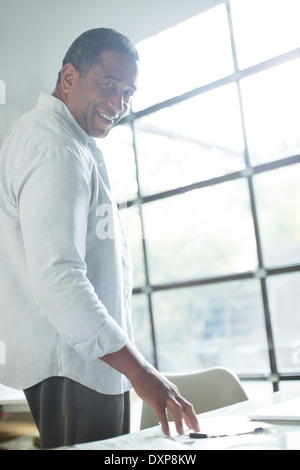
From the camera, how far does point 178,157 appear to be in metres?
3.07

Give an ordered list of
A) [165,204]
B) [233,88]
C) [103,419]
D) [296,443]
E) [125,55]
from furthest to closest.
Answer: [165,204]
[233,88]
[125,55]
[103,419]
[296,443]

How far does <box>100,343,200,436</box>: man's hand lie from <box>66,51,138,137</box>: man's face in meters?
0.58

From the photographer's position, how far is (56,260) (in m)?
0.95

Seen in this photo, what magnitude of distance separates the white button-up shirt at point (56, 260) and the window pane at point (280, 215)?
5.06ft

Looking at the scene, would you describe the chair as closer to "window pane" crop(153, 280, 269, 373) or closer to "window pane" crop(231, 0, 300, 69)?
"window pane" crop(153, 280, 269, 373)

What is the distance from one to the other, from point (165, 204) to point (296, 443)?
7.43ft

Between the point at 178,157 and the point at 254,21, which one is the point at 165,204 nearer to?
the point at 178,157

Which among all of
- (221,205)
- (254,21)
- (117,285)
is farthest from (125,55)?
(254,21)

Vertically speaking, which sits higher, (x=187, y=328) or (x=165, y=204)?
(x=165, y=204)

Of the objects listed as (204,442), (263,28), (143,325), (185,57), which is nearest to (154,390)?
(204,442)

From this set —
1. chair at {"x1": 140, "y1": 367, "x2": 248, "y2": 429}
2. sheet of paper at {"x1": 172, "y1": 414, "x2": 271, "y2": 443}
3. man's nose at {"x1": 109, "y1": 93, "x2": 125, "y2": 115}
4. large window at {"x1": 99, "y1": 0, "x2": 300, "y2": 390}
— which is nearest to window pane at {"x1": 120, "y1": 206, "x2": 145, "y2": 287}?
large window at {"x1": 99, "y1": 0, "x2": 300, "y2": 390}

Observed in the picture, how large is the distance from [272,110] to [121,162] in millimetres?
988

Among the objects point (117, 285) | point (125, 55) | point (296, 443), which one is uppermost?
point (125, 55)

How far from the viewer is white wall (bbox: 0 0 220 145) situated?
258 cm
